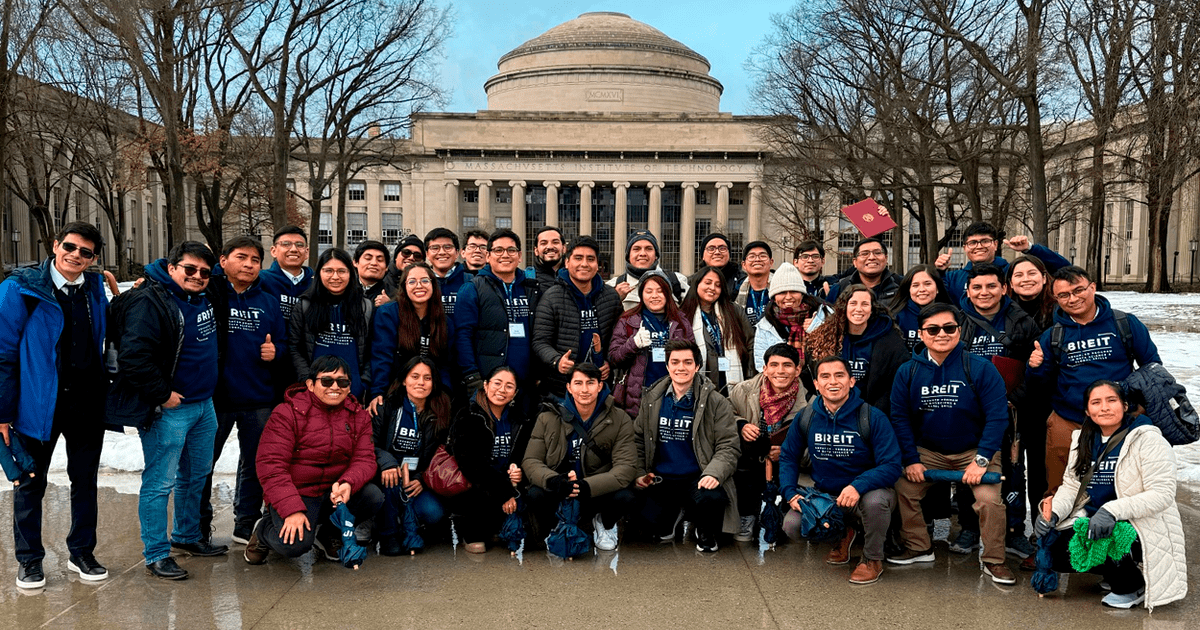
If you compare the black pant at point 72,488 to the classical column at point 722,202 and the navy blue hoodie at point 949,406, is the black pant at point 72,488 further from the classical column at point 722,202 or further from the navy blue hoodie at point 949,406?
the classical column at point 722,202

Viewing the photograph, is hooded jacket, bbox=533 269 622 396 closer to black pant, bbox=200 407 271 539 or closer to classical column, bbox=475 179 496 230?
black pant, bbox=200 407 271 539

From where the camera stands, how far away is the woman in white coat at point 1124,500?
5039mm

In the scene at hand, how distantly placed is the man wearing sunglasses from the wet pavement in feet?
0.84

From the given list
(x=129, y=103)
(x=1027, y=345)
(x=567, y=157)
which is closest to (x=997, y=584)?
(x=1027, y=345)

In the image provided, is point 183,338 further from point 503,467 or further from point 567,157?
point 567,157

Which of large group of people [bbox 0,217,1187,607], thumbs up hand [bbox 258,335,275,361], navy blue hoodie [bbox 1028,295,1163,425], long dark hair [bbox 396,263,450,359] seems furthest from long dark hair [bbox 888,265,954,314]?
thumbs up hand [bbox 258,335,275,361]

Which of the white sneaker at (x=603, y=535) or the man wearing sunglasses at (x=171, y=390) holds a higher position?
the man wearing sunglasses at (x=171, y=390)

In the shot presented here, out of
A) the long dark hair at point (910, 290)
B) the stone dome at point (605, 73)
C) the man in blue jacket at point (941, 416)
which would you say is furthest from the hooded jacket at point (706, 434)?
the stone dome at point (605, 73)

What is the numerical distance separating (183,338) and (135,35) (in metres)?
15.3

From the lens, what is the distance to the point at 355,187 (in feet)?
227

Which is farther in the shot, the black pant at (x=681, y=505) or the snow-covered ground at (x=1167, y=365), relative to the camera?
the snow-covered ground at (x=1167, y=365)

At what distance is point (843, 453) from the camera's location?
19.3 ft

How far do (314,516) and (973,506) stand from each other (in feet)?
14.6

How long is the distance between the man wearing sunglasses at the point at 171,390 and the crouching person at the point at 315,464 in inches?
18.9
